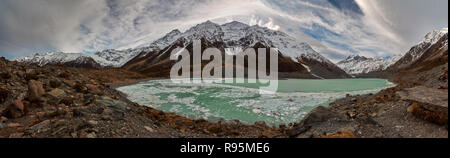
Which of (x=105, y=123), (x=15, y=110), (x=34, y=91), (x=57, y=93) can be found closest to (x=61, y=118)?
(x=105, y=123)

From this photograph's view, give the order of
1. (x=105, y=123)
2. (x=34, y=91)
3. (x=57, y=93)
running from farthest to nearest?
1. (x=57, y=93)
2. (x=34, y=91)
3. (x=105, y=123)

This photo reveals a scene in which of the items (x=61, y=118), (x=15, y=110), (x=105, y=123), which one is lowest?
(x=105, y=123)

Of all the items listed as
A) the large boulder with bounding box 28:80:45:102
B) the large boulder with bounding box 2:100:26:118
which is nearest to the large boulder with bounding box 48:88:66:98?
the large boulder with bounding box 28:80:45:102

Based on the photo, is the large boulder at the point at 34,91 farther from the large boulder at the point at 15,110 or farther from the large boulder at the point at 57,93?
the large boulder at the point at 15,110

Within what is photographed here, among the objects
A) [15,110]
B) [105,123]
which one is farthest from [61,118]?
[15,110]

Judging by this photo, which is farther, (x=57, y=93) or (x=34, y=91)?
(x=57, y=93)

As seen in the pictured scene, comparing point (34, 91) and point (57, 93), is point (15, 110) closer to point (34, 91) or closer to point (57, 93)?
point (34, 91)

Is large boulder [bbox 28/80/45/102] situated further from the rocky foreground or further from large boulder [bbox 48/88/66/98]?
large boulder [bbox 48/88/66/98]

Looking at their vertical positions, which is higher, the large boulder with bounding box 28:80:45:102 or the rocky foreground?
the large boulder with bounding box 28:80:45:102

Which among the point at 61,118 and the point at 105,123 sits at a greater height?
the point at 61,118

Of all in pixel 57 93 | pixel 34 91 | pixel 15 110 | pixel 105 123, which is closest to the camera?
pixel 105 123

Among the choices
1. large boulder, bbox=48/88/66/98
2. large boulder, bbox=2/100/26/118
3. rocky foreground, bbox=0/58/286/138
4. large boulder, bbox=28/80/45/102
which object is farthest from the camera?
large boulder, bbox=48/88/66/98
